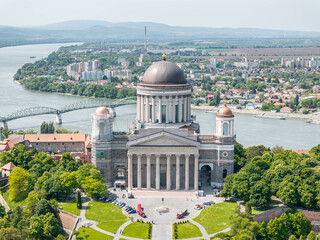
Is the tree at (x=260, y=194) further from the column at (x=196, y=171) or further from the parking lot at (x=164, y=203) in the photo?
the column at (x=196, y=171)

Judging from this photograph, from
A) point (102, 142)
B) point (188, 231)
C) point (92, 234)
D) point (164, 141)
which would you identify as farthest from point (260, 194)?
point (102, 142)

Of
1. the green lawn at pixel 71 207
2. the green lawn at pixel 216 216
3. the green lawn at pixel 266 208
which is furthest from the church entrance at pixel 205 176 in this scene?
the green lawn at pixel 71 207

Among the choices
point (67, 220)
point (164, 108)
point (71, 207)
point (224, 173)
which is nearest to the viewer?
point (67, 220)

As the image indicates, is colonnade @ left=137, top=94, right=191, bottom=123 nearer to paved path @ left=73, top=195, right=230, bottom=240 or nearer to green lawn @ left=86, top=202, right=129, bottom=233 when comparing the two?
green lawn @ left=86, top=202, right=129, bottom=233

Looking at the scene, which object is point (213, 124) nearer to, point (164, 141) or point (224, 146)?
point (224, 146)

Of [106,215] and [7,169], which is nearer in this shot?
[106,215]

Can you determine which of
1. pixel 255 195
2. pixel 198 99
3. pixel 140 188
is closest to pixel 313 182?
pixel 255 195
